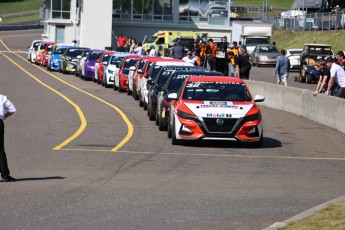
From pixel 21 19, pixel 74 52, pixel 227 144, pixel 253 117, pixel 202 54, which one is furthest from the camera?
pixel 21 19

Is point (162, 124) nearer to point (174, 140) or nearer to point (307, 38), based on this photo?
point (174, 140)

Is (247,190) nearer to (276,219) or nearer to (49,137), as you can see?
(276,219)

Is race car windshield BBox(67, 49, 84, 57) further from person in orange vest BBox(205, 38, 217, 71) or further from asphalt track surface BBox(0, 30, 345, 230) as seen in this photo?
asphalt track surface BBox(0, 30, 345, 230)

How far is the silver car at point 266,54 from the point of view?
217 ft

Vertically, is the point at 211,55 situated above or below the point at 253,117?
above

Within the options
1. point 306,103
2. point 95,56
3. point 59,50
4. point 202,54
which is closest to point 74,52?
point 59,50

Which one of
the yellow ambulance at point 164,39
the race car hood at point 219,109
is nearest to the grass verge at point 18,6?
the yellow ambulance at point 164,39

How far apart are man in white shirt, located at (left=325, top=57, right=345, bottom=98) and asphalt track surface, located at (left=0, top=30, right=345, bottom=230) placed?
1.09 metres

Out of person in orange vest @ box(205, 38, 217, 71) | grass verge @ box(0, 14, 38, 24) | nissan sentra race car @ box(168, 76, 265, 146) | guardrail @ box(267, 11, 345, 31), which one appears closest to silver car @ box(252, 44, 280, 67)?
guardrail @ box(267, 11, 345, 31)

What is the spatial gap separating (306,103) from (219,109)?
8.61 meters

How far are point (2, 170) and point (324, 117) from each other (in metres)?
13.5

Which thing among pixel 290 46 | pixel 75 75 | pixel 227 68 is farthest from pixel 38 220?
pixel 290 46

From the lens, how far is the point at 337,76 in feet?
84.1

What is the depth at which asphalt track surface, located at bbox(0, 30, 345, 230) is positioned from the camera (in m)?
11.6
